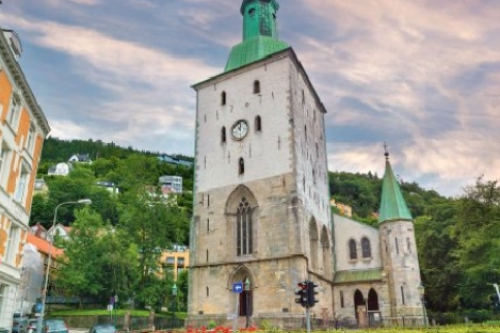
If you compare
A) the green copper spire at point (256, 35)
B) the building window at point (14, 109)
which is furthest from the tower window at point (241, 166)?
the building window at point (14, 109)

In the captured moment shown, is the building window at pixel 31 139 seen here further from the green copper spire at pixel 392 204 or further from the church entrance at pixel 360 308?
the green copper spire at pixel 392 204

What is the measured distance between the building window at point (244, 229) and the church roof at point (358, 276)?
8.93 m

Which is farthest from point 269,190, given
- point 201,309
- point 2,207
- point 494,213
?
point 2,207

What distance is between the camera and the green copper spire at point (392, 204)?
36469 mm

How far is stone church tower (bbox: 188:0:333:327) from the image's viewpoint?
1250 inches

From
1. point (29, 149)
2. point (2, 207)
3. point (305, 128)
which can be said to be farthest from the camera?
point (305, 128)

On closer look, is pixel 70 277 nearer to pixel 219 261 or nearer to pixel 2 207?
pixel 219 261

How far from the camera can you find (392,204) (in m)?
37.1

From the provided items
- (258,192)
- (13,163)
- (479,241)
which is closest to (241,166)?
(258,192)

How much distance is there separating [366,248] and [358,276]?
2.61m

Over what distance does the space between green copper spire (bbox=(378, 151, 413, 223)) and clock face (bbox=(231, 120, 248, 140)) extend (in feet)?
43.8

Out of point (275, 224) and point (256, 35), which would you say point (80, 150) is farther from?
point (275, 224)

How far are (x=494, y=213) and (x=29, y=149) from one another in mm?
30495

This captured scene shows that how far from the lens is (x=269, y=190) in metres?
34.2
